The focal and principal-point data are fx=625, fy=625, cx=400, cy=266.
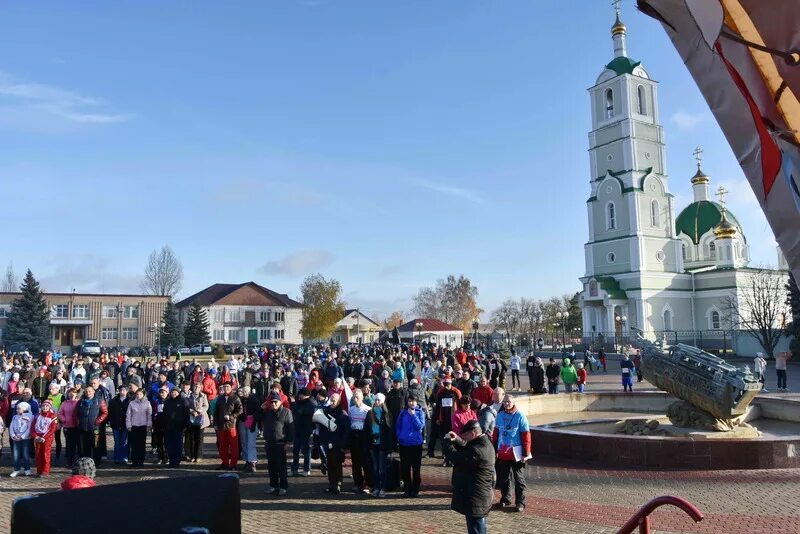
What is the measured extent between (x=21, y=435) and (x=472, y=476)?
9.13 metres

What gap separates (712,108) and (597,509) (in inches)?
296

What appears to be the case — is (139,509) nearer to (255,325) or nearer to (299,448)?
(299,448)

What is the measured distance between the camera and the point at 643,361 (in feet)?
48.4

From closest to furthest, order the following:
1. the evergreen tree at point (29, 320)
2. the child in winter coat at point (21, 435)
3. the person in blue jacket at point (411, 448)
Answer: the person in blue jacket at point (411, 448) < the child in winter coat at point (21, 435) < the evergreen tree at point (29, 320)

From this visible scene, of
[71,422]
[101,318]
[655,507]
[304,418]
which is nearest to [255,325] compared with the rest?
[101,318]

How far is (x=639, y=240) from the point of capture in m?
61.7

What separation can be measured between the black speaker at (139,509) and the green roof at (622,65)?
7040cm

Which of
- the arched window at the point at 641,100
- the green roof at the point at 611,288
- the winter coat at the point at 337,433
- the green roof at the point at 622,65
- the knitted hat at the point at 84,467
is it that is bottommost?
the winter coat at the point at 337,433

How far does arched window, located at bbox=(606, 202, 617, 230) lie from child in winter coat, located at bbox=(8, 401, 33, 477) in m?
61.0

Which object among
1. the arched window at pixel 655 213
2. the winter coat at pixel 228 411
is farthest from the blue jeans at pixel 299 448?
the arched window at pixel 655 213

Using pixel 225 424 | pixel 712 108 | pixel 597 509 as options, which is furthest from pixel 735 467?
pixel 712 108

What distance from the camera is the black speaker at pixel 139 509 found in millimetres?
2502

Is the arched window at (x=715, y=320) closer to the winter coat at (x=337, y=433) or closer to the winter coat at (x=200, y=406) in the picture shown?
the winter coat at (x=200, y=406)

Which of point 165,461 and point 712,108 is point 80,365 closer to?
point 165,461
